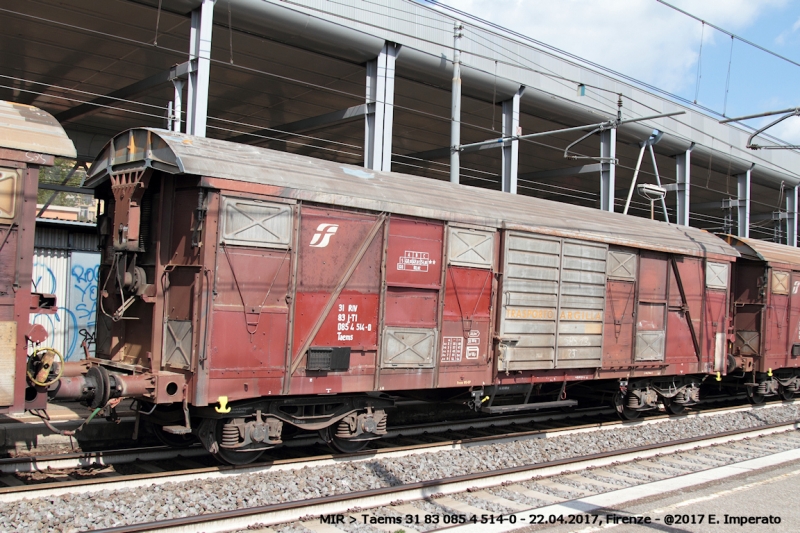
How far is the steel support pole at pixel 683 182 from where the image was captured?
90.6 ft

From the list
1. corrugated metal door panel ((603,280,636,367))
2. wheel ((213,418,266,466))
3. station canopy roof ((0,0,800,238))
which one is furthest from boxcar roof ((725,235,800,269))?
wheel ((213,418,266,466))

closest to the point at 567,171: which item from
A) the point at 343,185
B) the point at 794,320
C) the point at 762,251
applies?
the point at 762,251

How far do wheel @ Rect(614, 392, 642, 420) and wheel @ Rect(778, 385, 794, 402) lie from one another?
629 cm

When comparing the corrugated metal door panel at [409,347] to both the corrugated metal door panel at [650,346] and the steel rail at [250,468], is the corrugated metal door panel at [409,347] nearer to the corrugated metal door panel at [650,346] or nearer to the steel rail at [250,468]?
the steel rail at [250,468]

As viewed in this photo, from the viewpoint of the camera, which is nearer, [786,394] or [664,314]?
[664,314]

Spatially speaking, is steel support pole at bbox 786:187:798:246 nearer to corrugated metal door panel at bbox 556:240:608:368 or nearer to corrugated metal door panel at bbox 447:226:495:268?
corrugated metal door panel at bbox 556:240:608:368

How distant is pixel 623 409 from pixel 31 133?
38.3ft

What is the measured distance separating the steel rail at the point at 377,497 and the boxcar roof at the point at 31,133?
384 cm

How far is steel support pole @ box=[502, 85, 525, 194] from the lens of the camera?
21.2 m

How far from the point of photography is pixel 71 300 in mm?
14453

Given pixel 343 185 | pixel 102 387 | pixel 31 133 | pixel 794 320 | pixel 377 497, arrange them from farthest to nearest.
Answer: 1. pixel 794 320
2. pixel 343 185
3. pixel 102 387
4. pixel 377 497
5. pixel 31 133

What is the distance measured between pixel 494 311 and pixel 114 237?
5673 mm

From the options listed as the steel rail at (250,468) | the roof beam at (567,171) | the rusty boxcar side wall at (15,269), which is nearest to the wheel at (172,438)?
the steel rail at (250,468)

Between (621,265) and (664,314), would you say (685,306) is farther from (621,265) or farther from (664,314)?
(621,265)
